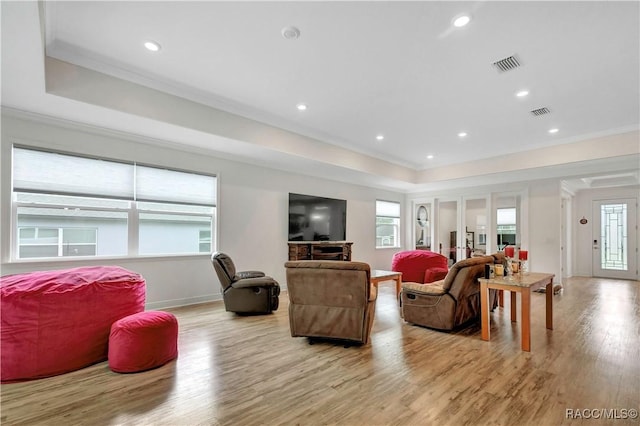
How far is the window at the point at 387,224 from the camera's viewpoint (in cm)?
896

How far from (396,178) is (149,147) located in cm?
540

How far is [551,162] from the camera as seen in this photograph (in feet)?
19.5

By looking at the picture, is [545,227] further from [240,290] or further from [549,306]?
[240,290]

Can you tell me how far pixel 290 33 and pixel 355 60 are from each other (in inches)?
30.9

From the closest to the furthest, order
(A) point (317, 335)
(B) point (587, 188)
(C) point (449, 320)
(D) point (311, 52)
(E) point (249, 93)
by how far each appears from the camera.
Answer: (D) point (311, 52)
(A) point (317, 335)
(C) point (449, 320)
(E) point (249, 93)
(B) point (587, 188)

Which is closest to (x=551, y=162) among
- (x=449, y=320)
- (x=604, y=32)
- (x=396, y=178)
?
(x=396, y=178)

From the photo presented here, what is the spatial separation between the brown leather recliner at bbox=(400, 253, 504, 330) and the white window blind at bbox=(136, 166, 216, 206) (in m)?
3.75

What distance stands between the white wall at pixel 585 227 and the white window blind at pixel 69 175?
11552 mm

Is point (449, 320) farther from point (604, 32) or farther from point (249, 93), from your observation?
point (249, 93)

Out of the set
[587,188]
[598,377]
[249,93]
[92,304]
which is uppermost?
[249,93]

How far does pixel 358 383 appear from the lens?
2512mm

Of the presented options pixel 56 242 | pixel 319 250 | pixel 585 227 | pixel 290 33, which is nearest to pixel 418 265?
pixel 319 250

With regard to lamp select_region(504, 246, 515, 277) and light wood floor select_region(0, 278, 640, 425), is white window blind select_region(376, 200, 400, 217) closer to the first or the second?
lamp select_region(504, 246, 515, 277)

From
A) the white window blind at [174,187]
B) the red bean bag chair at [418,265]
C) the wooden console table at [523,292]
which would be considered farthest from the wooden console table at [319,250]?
the wooden console table at [523,292]
